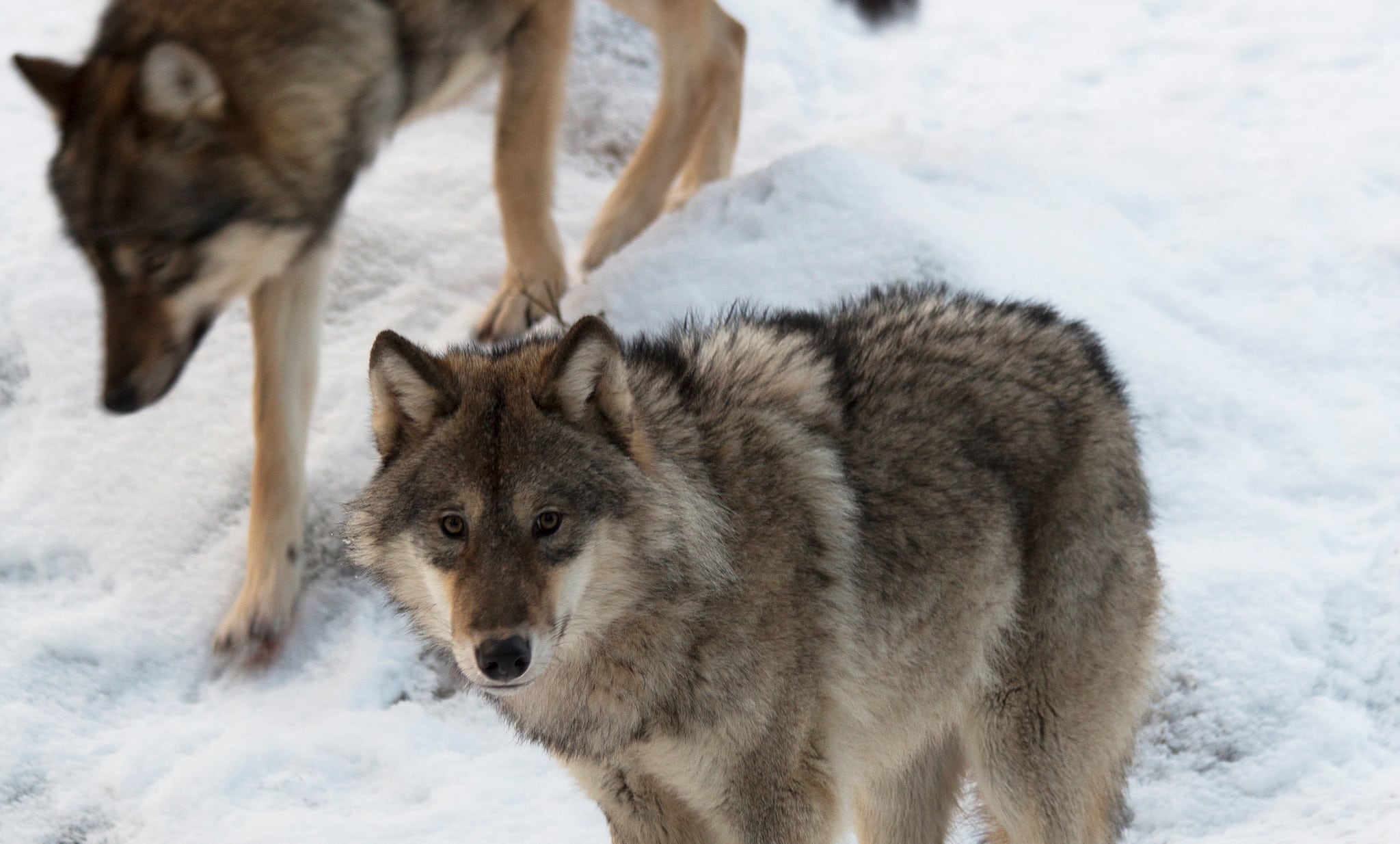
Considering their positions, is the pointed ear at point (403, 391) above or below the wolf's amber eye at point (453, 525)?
above

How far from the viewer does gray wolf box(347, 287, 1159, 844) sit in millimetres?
2746

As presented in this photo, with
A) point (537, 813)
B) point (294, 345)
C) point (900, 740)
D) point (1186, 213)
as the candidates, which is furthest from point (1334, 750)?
point (294, 345)

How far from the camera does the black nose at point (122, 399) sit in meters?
4.31

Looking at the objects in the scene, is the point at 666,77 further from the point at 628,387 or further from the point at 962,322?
the point at 628,387

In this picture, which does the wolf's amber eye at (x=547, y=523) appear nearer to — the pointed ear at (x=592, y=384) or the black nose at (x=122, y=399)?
the pointed ear at (x=592, y=384)

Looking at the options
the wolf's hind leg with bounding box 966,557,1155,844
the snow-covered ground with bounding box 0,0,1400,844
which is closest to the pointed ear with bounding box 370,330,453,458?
the wolf's hind leg with bounding box 966,557,1155,844

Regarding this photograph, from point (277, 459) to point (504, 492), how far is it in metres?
2.42

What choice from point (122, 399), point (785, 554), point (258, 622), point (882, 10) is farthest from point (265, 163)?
point (882, 10)

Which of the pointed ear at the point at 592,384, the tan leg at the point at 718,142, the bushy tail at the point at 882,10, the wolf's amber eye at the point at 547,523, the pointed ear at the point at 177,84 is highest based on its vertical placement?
the bushy tail at the point at 882,10

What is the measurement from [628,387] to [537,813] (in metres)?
1.79

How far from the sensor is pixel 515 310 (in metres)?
5.46

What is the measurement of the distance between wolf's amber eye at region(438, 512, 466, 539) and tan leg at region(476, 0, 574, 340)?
2783mm

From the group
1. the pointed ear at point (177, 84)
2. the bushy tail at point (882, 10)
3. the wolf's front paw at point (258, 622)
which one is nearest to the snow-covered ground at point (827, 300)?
the wolf's front paw at point (258, 622)

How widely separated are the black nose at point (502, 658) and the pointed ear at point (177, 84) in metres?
2.54
